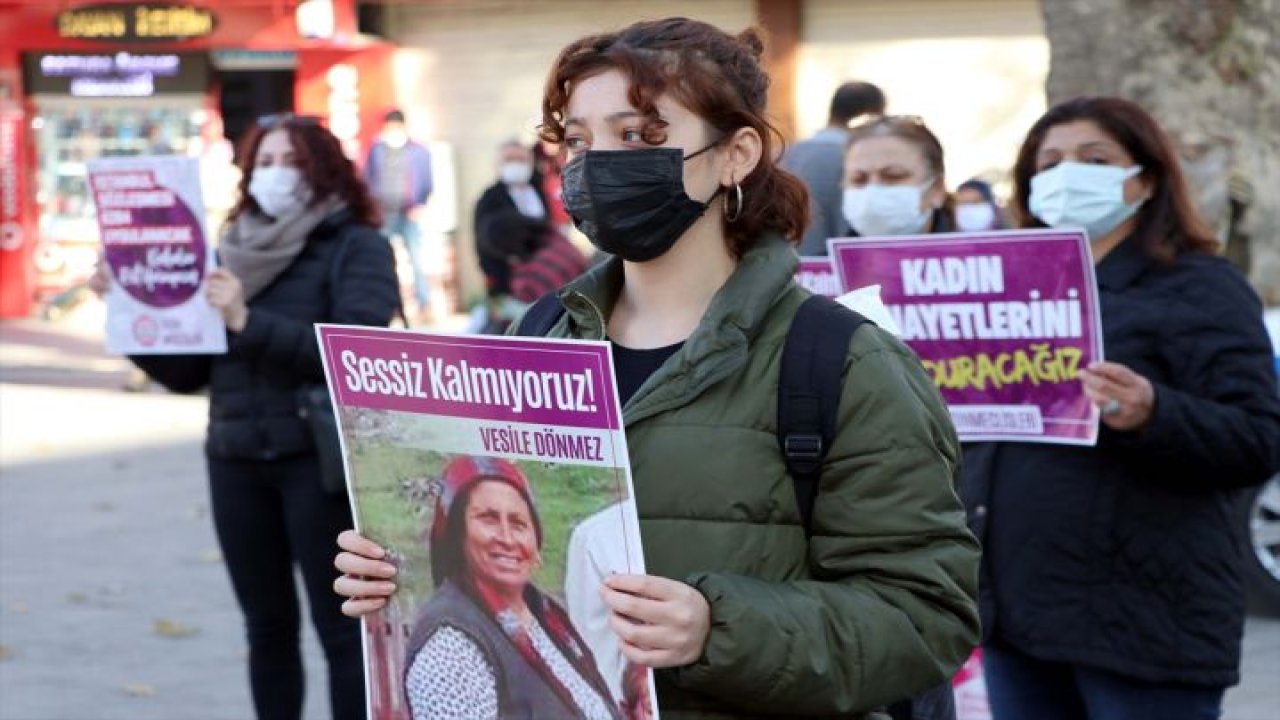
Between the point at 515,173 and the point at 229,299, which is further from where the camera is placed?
the point at 515,173

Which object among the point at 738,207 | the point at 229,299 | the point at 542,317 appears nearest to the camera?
the point at 738,207

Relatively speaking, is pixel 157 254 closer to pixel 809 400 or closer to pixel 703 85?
pixel 703 85

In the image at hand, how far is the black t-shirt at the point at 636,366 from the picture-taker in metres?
2.82

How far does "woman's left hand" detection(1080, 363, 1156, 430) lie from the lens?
422 cm

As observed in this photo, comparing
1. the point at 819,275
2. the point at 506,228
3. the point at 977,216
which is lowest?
the point at 977,216

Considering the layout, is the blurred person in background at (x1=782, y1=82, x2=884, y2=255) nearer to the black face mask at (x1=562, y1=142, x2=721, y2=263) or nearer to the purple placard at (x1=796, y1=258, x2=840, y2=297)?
the purple placard at (x1=796, y1=258, x2=840, y2=297)

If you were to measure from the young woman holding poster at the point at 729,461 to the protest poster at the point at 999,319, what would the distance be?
5.49 feet

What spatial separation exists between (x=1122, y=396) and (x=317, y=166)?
2.80 m

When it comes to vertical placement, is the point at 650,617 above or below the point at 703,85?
below

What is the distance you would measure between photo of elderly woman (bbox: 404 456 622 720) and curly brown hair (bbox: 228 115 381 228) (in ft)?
11.6

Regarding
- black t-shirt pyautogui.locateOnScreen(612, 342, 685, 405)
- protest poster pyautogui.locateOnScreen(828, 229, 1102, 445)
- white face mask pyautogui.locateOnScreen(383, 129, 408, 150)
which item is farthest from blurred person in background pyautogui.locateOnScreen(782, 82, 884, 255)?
white face mask pyautogui.locateOnScreen(383, 129, 408, 150)

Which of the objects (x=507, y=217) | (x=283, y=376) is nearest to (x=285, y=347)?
(x=283, y=376)

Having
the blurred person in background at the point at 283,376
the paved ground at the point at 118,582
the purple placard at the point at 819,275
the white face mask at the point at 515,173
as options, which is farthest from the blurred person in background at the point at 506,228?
the purple placard at the point at 819,275

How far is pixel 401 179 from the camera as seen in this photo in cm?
2303
